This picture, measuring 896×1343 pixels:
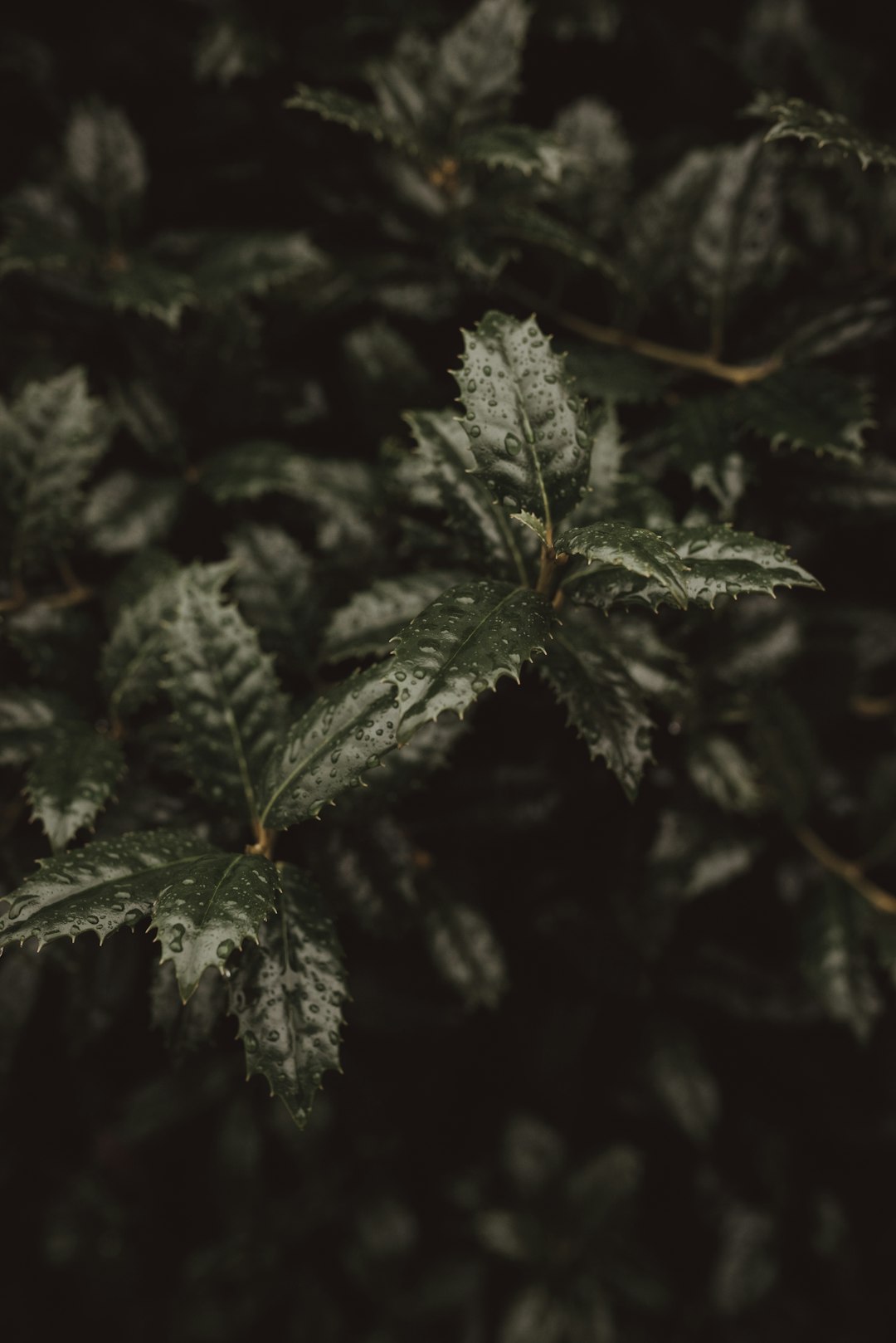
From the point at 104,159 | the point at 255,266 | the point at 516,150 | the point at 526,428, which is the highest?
the point at 104,159

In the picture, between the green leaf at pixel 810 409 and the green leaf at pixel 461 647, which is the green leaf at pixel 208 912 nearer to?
the green leaf at pixel 461 647

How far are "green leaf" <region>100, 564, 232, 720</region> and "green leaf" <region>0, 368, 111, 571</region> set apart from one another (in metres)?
0.17

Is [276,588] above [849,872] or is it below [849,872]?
above

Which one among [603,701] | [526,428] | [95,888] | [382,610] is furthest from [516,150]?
[95,888]

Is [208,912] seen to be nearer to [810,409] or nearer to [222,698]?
[222,698]

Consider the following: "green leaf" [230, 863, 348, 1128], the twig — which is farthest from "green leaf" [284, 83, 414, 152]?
"green leaf" [230, 863, 348, 1128]

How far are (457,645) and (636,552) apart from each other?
16 centimetres

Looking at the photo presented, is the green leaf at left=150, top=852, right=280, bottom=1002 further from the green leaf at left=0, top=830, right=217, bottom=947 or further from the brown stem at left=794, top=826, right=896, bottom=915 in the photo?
the brown stem at left=794, top=826, right=896, bottom=915

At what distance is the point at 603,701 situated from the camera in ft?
2.85

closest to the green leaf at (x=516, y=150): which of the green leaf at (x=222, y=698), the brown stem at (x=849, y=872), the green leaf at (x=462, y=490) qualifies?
the green leaf at (x=462, y=490)

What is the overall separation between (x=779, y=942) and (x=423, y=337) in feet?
3.65

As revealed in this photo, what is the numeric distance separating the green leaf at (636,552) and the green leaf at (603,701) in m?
0.14

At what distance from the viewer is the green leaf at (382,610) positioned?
3.22 ft

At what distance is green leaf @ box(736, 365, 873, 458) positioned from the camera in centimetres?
100
